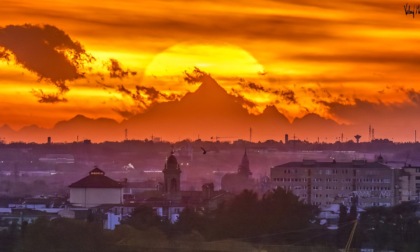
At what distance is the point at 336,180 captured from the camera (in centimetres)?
15712

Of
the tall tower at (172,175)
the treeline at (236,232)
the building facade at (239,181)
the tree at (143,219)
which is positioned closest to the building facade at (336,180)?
the building facade at (239,181)

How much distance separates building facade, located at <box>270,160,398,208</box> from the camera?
151 metres

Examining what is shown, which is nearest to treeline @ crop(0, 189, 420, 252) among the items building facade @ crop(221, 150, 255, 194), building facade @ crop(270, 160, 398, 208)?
building facade @ crop(270, 160, 398, 208)

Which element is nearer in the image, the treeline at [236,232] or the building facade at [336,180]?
the treeline at [236,232]

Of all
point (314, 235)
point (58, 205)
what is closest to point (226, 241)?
point (314, 235)

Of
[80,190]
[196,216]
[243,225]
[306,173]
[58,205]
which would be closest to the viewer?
[243,225]

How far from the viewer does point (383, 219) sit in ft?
300

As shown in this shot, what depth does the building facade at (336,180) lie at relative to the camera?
151 meters

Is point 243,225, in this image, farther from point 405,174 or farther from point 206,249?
point 405,174

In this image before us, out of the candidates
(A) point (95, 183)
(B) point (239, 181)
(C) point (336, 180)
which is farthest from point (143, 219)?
(B) point (239, 181)

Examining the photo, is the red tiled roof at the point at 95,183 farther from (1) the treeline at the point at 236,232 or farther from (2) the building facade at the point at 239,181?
(2) the building facade at the point at 239,181

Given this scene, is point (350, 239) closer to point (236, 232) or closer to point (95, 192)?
point (236, 232)

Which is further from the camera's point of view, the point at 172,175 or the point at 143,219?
the point at 172,175

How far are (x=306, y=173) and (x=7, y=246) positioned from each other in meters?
85.6
